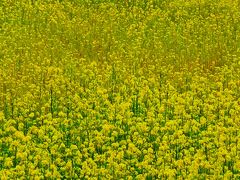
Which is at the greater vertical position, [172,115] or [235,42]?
[235,42]

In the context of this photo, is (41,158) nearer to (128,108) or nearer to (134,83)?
(128,108)

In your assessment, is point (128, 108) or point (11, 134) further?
point (128, 108)

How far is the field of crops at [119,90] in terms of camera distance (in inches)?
341

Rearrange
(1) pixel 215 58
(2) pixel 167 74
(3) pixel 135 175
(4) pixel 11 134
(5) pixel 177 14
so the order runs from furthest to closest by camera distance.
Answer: (5) pixel 177 14
(1) pixel 215 58
(2) pixel 167 74
(4) pixel 11 134
(3) pixel 135 175

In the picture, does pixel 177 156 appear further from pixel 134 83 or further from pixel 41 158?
pixel 134 83

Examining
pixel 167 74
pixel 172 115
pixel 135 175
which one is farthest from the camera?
pixel 167 74

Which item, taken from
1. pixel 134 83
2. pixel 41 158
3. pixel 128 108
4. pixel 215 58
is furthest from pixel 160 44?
pixel 41 158

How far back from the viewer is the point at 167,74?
1243cm

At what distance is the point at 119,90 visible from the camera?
1159 cm

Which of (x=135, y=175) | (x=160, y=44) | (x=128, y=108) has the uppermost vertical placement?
(x=160, y=44)

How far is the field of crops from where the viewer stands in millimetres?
8656

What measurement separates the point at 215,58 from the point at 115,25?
3208mm

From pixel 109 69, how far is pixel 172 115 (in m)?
2.47

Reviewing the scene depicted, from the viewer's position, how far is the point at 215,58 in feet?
44.6
